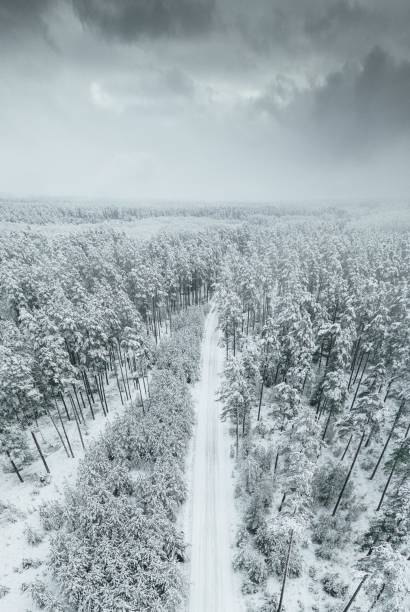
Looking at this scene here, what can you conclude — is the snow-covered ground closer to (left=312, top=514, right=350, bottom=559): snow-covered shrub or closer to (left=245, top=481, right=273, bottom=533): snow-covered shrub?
(left=245, top=481, right=273, bottom=533): snow-covered shrub

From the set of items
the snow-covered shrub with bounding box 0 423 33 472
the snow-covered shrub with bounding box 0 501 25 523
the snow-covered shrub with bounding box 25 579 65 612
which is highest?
the snow-covered shrub with bounding box 0 423 33 472

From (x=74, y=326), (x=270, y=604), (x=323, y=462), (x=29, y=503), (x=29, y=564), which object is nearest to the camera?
(x=270, y=604)

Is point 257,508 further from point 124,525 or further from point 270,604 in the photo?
point 124,525

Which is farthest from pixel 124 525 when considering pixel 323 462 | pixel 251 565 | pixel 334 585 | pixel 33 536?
pixel 323 462

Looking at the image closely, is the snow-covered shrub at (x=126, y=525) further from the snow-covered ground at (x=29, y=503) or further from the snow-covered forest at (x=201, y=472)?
the snow-covered ground at (x=29, y=503)

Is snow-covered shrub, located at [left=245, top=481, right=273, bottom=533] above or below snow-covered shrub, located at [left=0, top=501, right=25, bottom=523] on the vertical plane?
below

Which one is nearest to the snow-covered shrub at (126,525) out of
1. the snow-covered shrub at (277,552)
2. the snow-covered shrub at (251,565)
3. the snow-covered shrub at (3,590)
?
the snow-covered shrub at (3,590)

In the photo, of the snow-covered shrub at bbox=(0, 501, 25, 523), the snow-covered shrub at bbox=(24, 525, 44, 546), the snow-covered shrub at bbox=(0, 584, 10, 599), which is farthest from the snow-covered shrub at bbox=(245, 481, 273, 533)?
the snow-covered shrub at bbox=(0, 501, 25, 523)

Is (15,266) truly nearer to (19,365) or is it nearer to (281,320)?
(19,365)
